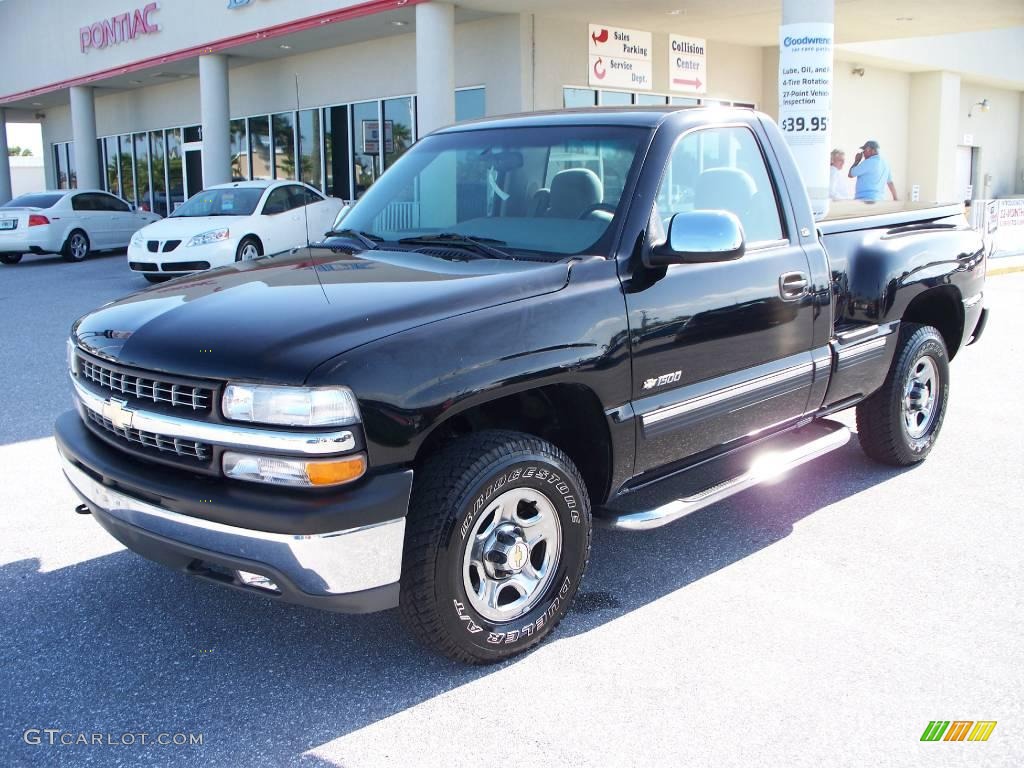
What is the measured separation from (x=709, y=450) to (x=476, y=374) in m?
1.44

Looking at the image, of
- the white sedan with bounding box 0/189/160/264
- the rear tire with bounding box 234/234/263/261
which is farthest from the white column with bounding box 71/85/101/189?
the rear tire with bounding box 234/234/263/261

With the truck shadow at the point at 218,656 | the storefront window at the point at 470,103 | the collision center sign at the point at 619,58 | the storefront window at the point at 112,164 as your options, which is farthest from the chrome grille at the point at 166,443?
the storefront window at the point at 112,164

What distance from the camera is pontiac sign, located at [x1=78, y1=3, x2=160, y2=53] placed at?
869 inches

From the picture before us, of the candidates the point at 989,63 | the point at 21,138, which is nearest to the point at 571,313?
the point at 989,63

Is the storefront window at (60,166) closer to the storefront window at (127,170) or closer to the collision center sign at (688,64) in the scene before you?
the storefront window at (127,170)

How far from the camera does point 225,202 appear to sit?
15.4 metres

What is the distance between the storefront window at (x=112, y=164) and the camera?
93.6 ft

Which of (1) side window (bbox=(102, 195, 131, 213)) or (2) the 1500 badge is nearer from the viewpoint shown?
(2) the 1500 badge

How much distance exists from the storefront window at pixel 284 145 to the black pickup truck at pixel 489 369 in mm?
17966

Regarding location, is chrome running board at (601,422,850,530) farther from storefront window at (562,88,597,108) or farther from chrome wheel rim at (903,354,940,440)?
storefront window at (562,88,597,108)

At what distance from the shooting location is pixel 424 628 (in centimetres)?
315

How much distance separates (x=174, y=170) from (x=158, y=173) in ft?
3.21

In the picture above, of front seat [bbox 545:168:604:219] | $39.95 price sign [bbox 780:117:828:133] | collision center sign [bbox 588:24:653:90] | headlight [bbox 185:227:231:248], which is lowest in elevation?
headlight [bbox 185:227:231:248]

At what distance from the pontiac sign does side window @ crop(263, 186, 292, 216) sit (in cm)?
876
